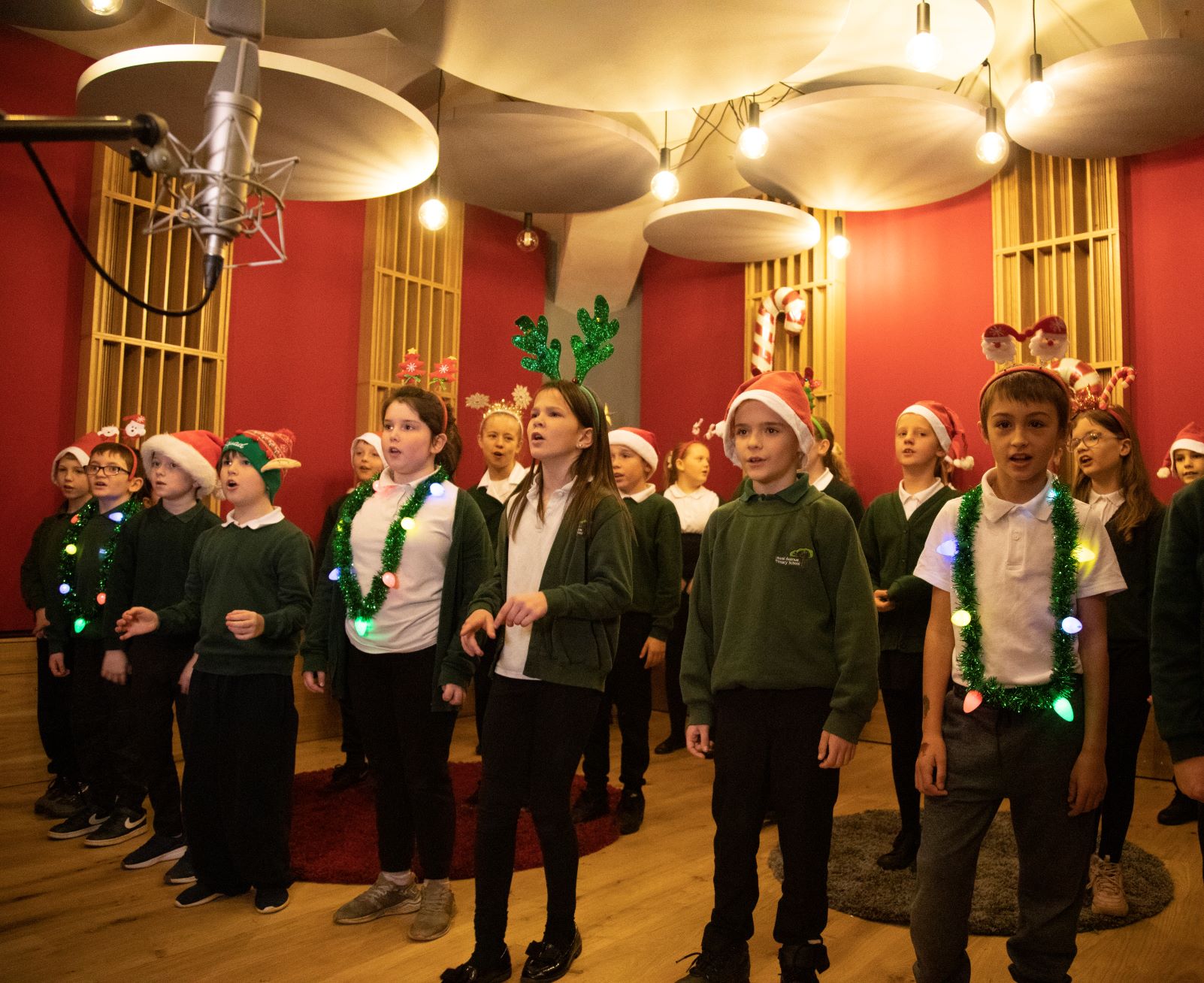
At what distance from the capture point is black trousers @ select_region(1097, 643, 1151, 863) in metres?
2.62

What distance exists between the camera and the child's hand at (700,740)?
2.10 metres

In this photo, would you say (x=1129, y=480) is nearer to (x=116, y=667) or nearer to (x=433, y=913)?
(x=433, y=913)

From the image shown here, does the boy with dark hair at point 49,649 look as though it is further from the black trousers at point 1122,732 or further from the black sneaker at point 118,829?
the black trousers at point 1122,732

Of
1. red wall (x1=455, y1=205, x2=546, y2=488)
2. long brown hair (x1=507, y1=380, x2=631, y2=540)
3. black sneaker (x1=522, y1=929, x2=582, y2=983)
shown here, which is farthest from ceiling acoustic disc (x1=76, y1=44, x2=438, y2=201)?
black sneaker (x1=522, y1=929, x2=582, y2=983)

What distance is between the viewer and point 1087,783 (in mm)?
1684

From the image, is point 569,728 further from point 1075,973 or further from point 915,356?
point 915,356

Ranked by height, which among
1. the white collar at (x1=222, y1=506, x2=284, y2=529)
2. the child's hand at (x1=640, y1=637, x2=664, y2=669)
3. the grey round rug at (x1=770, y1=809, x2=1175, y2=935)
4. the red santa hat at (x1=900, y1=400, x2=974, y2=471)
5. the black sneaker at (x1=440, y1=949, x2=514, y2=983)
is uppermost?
the red santa hat at (x1=900, y1=400, x2=974, y2=471)

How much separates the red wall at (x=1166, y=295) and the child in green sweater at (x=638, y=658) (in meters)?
3.03

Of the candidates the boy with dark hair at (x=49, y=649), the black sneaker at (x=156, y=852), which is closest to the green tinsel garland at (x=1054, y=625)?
the black sneaker at (x=156, y=852)

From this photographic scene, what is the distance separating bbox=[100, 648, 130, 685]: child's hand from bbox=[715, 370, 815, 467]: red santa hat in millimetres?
2165

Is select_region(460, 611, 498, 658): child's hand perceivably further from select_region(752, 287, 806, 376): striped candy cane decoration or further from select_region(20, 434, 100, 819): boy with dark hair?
select_region(752, 287, 806, 376): striped candy cane decoration

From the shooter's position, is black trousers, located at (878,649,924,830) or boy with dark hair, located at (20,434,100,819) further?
boy with dark hair, located at (20,434,100,819)

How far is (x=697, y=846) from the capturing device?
326 centimetres

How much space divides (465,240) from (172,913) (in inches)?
202
